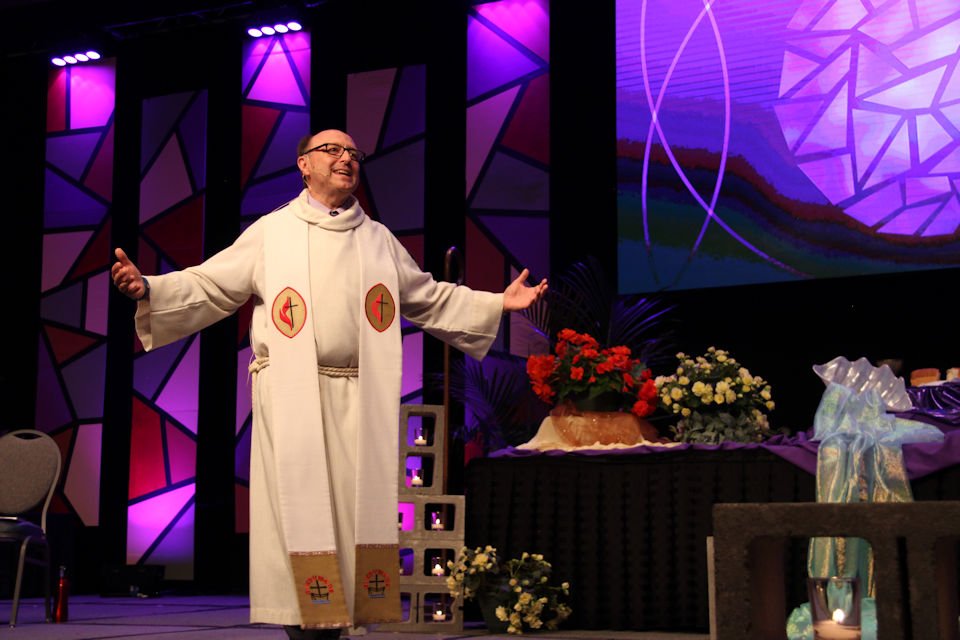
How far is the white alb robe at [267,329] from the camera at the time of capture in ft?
10.0

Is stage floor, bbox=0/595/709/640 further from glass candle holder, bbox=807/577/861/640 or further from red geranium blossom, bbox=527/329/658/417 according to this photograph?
glass candle holder, bbox=807/577/861/640

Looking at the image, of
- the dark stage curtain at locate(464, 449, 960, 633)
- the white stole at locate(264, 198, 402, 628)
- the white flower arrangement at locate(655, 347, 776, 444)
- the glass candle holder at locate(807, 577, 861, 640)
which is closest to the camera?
the glass candle holder at locate(807, 577, 861, 640)

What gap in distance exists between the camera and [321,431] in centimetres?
306

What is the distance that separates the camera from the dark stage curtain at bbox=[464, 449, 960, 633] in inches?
171

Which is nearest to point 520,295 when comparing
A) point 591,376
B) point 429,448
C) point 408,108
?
point 591,376

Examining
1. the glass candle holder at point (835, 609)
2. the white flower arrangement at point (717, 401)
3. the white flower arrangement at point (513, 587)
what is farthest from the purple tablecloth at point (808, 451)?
the glass candle holder at point (835, 609)

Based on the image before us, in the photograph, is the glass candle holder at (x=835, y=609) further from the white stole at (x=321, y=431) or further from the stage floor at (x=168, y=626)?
the stage floor at (x=168, y=626)

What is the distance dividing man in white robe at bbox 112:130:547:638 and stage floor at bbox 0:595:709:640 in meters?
1.10

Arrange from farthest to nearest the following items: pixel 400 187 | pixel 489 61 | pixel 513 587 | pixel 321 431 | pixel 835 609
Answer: pixel 400 187 < pixel 489 61 < pixel 513 587 < pixel 321 431 < pixel 835 609

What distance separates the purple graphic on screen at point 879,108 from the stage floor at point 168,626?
2.73 meters

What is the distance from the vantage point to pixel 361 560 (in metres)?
3.10

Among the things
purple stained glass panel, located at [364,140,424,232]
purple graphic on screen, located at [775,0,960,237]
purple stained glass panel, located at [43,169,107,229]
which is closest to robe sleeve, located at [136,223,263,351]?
purple graphic on screen, located at [775,0,960,237]

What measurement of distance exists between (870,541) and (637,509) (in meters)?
3.05

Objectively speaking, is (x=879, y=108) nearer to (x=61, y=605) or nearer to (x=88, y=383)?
(x=61, y=605)
